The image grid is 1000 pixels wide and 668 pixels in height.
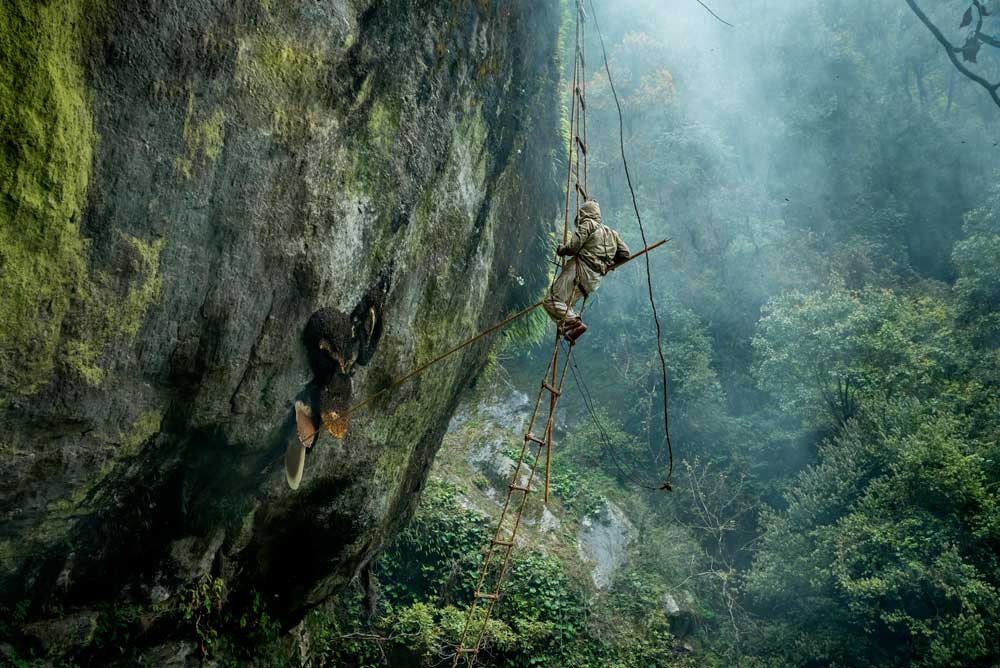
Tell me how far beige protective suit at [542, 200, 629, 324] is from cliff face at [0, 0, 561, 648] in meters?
1.69

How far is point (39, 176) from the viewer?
3.40 m

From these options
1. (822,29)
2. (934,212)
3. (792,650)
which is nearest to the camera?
(792,650)

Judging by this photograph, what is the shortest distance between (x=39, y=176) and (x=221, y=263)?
1.31 metres

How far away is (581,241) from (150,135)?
306cm

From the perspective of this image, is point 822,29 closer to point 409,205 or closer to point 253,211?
point 409,205

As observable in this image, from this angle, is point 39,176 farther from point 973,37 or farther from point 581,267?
point 973,37

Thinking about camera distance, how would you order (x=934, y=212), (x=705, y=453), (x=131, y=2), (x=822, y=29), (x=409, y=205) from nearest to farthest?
(x=131, y=2) → (x=409, y=205) → (x=705, y=453) → (x=934, y=212) → (x=822, y=29)

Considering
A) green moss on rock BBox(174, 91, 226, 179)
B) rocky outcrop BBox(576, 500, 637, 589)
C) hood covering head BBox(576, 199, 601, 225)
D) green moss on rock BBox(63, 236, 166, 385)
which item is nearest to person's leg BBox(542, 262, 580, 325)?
hood covering head BBox(576, 199, 601, 225)

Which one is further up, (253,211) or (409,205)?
(409,205)

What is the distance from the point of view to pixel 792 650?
1284cm

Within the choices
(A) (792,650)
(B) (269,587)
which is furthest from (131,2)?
(A) (792,650)

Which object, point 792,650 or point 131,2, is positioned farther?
point 792,650

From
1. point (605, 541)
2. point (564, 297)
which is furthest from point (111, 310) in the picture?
point (605, 541)

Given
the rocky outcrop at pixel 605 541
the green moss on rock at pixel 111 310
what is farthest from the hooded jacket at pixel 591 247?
the rocky outcrop at pixel 605 541
